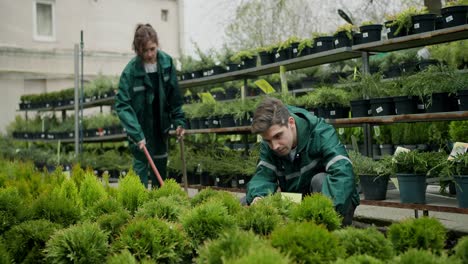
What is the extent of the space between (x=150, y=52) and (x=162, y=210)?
3.06 metres

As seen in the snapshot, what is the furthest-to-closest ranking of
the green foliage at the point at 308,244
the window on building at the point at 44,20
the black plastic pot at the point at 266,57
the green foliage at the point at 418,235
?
the window on building at the point at 44,20
the black plastic pot at the point at 266,57
the green foliage at the point at 418,235
the green foliage at the point at 308,244

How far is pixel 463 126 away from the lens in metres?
5.48

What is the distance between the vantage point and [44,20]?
1695 cm

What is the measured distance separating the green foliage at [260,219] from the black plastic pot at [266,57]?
5035mm

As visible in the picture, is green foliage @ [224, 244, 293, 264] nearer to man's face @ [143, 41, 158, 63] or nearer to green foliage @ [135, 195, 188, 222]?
green foliage @ [135, 195, 188, 222]

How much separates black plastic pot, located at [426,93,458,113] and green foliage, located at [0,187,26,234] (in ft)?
10.9

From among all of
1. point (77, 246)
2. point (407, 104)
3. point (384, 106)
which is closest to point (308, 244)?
point (77, 246)

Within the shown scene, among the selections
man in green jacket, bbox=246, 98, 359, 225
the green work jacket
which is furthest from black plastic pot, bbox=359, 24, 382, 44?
man in green jacket, bbox=246, 98, 359, 225

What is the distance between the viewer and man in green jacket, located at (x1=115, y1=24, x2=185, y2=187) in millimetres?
4832

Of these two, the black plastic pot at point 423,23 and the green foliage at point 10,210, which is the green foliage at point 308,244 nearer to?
the green foliage at point 10,210

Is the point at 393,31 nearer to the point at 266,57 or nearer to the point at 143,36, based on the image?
the point at 266,57

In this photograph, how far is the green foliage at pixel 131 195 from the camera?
2.25 metres

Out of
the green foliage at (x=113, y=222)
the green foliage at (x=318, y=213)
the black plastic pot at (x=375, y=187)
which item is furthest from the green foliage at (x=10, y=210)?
the black plastic pot at (x=375, y=187)

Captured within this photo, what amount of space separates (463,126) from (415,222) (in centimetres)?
433
